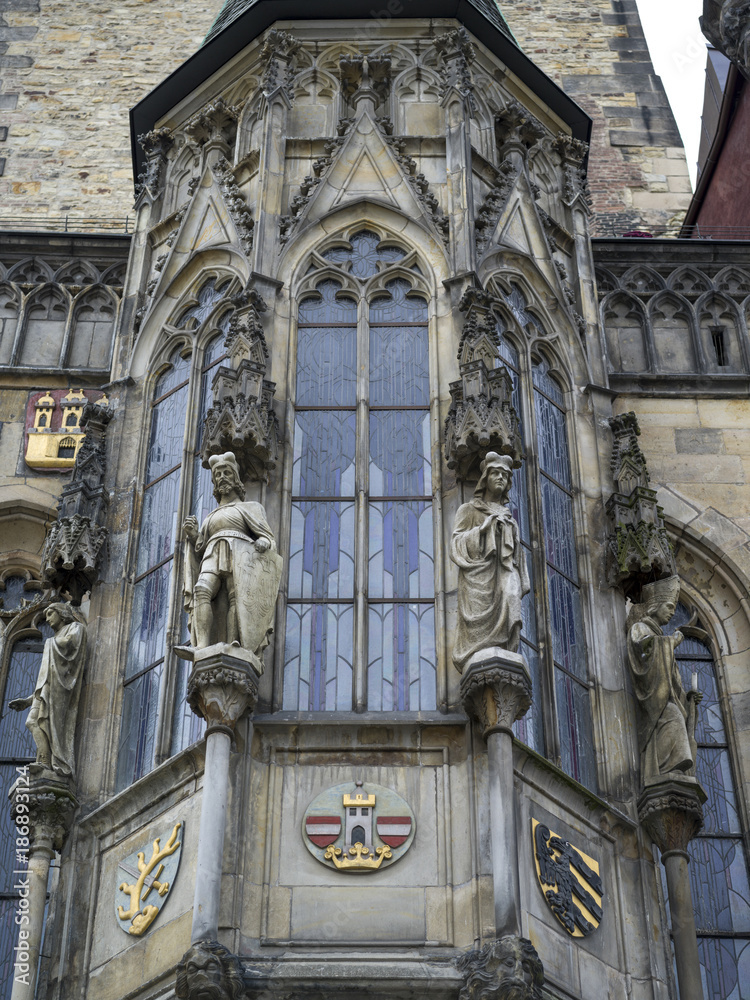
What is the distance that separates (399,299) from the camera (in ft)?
49.8

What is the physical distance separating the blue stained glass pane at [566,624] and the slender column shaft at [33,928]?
4.19 metres

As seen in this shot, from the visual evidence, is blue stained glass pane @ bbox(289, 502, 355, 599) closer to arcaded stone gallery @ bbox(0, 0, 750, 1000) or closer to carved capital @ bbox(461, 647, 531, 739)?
arcaded stone gallery @ bbox(0, 0, 750, 1000)

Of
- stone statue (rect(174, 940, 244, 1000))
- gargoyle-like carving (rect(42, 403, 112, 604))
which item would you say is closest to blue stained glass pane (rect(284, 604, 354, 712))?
gargoyle-like carving (rect(42, 403, 112, 604))

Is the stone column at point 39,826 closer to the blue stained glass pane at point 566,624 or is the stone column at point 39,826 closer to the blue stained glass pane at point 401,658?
the blue stained glass pane at point 401,658

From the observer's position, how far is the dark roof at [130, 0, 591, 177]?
17.3 metres

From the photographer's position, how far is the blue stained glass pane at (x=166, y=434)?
14859 mm

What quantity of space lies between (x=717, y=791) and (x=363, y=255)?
5.75 meters

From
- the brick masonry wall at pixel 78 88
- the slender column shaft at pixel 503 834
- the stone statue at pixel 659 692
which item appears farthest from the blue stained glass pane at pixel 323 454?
the brick masonry wall at pixel 78 88

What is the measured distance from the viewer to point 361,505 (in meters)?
13.5

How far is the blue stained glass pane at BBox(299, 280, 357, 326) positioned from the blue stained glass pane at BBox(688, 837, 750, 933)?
5.49 metres

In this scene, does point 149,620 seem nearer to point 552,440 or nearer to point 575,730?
point 575,730

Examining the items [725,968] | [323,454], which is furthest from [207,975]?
[725,968]

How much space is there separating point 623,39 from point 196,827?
17.7m

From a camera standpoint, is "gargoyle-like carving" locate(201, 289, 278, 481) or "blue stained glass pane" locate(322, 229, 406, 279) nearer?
"gargoyle-like carving" locate(201, 289, 278, 481)
